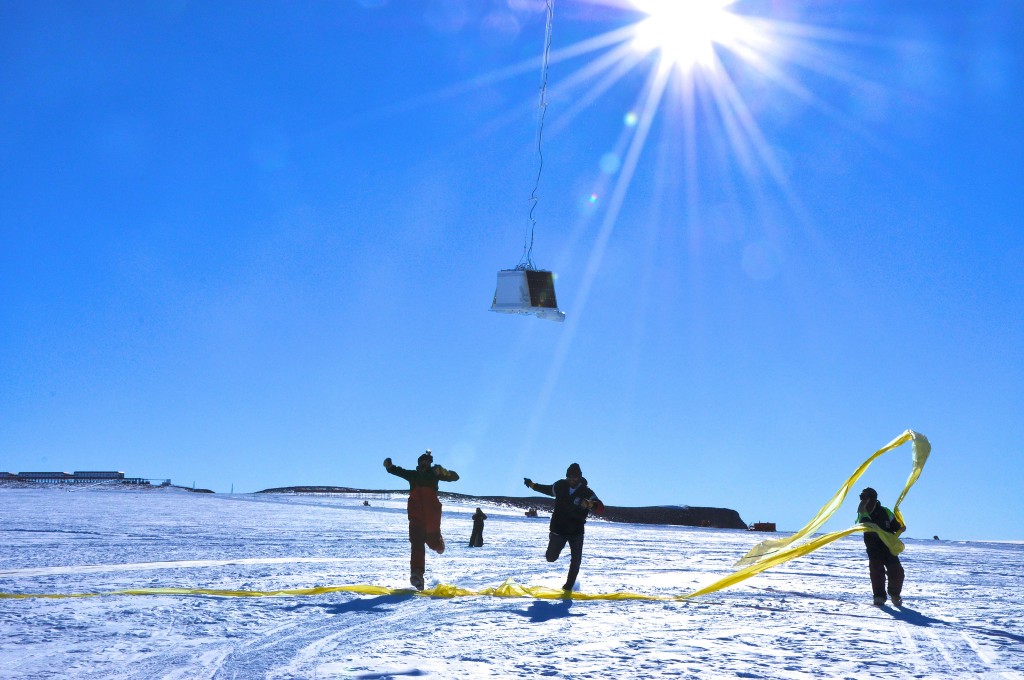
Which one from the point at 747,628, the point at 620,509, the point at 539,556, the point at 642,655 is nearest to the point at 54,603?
the point at 642,655

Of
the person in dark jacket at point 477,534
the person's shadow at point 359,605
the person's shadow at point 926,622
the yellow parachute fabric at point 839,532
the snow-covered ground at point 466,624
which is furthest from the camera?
the person in dark jacket at point 477,534

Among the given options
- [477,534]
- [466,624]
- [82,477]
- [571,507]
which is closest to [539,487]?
[571,507]

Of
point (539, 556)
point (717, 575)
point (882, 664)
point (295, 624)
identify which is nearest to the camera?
point (882, 664)

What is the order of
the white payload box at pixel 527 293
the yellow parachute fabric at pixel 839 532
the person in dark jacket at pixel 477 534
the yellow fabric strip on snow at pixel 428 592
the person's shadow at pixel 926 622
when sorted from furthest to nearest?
the person in dark jacket at pixel 477 534
the white payload box at pixel 527 293
the yellow parachute fabric at pixel 839 532
the yellow fabric strip on snow at pixel 428 592
the person's shadow at pixel 926 622

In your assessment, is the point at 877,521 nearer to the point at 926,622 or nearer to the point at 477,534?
the point at 926,622

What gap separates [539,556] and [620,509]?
2243 inches

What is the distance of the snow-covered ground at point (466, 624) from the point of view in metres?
7.35

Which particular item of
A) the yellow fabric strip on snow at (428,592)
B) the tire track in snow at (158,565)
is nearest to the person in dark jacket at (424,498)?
the yellow fabric strip on snow at (428,592)

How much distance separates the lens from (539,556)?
2106cm

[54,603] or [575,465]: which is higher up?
[575,465]

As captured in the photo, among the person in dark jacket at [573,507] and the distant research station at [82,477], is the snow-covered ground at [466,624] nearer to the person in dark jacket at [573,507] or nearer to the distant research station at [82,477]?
the person in dark jacket at [573,507]

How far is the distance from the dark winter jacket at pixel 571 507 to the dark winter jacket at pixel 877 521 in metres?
3.56

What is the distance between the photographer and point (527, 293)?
16938 mm

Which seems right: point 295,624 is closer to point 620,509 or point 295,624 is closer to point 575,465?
point 575,465
